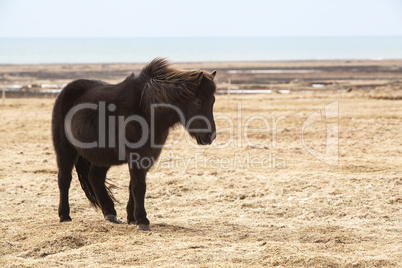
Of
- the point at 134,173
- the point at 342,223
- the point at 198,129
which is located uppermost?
the point at 198,129

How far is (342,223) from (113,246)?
9.64 ft

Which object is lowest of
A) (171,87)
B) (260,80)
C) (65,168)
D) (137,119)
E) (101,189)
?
(101,189)

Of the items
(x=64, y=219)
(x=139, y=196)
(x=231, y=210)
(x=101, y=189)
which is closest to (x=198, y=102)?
(x=139, y=196)

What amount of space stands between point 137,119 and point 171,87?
1.76ft

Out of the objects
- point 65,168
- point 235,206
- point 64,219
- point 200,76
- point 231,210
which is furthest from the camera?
point 235,206

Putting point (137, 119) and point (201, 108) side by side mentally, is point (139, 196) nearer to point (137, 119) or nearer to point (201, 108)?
point (137, 119)

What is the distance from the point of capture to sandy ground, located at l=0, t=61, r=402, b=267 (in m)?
4.72

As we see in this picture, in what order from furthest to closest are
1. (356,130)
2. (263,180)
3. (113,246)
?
(356,130), (263,180), (113,246)

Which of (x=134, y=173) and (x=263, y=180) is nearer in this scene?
(x=134, y=173)

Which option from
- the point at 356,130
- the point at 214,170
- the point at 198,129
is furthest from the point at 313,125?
the point at 198,129

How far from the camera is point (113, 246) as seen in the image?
4938 millimetres

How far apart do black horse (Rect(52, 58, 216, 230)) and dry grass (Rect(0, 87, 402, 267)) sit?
713mm

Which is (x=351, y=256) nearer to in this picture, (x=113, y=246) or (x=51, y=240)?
(x=113, y=246)

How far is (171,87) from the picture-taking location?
5.69m
